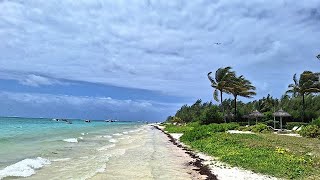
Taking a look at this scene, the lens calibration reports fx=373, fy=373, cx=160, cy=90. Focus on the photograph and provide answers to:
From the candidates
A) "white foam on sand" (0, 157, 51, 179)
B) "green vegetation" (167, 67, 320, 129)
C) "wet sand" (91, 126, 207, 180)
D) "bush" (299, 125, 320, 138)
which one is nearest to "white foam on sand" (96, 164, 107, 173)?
"wet sand" (91, 126, 207, 180)

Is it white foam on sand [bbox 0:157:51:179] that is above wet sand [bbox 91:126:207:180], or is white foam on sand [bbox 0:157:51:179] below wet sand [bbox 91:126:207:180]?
below

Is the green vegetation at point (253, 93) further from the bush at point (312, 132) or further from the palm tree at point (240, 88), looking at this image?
the bush at point (312, 132)

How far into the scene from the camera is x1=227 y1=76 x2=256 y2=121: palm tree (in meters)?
52.9

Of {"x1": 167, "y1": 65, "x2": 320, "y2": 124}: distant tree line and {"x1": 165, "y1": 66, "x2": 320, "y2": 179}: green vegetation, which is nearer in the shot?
{"x1": 165, "y1": 66, "x2": 320, "y2": 179}: green vegetation

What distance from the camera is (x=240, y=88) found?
176 feet

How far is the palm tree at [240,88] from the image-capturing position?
5291cm

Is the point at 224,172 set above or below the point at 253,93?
below

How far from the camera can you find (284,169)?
14727 mm

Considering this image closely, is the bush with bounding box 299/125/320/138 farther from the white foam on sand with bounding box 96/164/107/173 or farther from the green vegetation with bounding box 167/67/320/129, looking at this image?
the white foam on sand with bounding box 96/164/107/173

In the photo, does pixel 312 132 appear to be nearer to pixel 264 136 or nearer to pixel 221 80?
pixel 264 136

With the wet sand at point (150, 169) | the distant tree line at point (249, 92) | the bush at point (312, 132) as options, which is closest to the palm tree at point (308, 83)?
the distant tree line at point (249, 92)

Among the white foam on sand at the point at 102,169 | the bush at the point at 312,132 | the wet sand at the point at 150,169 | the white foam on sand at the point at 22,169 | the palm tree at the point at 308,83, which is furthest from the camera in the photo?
the palm tree at the point at 308,83

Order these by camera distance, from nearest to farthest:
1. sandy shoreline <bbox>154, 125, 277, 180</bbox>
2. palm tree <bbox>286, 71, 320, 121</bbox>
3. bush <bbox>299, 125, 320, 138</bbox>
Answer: sandy shoreline <bbox>154, 125, 277, 180</bbox> → bush <bbox>299, 125, 320, 138</bbox> → palm tree <bbox>286, 71, 320, 121</bbox>

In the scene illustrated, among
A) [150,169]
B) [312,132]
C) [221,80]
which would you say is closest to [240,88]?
[221,80]
